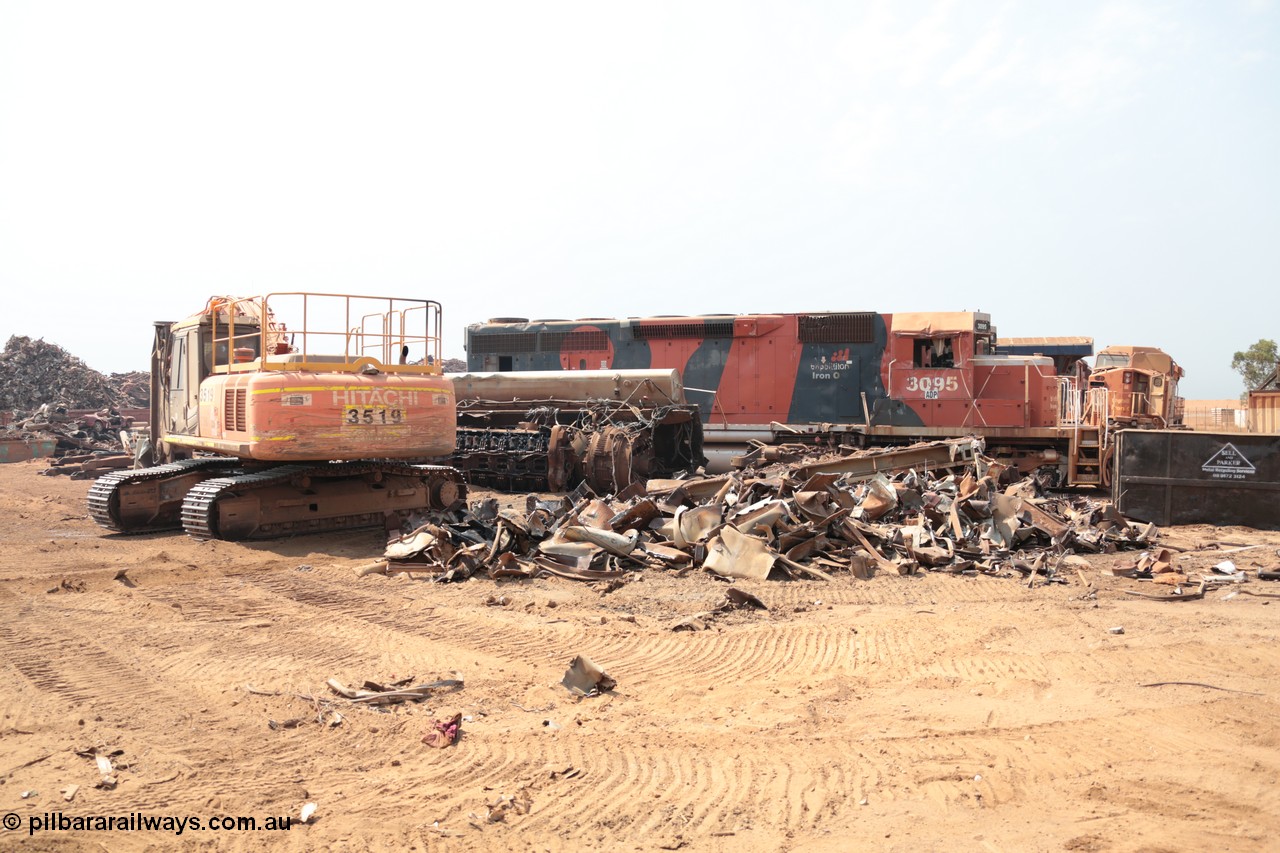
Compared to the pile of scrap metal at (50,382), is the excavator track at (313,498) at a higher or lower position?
lower

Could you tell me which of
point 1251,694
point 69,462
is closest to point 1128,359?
point 1251,694

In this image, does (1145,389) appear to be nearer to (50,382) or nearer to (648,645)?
(648,645)

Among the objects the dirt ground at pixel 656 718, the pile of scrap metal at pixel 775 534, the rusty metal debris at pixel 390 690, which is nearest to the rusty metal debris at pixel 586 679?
the dirt ground at pixel 656 718

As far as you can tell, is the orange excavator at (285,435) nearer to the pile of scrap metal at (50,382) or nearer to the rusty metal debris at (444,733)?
the rusty metal debris at (444,733)

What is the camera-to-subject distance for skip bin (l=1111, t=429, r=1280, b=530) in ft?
38.1

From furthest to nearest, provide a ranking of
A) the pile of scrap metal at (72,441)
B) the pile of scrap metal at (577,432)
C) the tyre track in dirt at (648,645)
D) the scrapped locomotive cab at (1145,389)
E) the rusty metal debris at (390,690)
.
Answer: the pile of scrap metal at (72,441), the scrapped locomotive cab at (1145,389), the pile of scrap metal at (577,432), the tyre track in dirt at (648,645), the rusty metal debris at (390,690)

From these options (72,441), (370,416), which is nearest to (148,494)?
(370,416)

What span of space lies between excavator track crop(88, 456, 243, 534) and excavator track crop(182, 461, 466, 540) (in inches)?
31.8

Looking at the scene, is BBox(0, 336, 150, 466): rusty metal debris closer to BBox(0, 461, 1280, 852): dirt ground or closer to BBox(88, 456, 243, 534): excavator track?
BBox(88, 456, 243, 534): excavator track

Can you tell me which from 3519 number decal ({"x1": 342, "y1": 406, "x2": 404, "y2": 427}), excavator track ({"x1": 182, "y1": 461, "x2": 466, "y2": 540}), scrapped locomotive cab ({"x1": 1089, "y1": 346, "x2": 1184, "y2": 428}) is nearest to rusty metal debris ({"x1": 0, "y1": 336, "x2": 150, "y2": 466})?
excavator track ({"x1": 182, "y1": 461, "x2": 466, "y2": 540})

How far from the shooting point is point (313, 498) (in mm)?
11508

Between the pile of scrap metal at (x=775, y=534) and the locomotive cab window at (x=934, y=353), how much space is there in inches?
286

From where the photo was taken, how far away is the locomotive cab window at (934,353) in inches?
746

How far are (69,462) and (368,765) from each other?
2166cm
